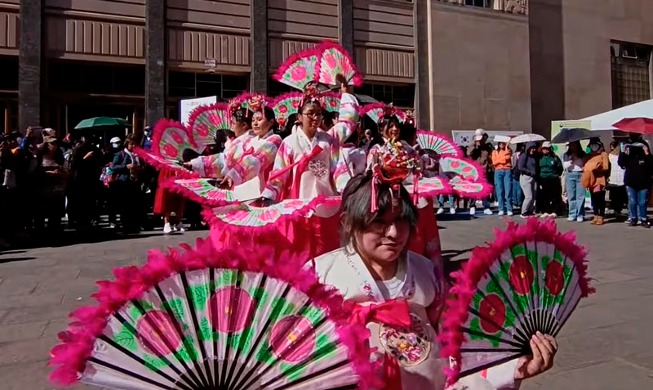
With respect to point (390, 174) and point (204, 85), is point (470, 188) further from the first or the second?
point (204, 85)

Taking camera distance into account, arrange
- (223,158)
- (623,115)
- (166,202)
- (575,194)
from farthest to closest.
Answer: (623,115) < (575,194) < (166,202) < (223,158)

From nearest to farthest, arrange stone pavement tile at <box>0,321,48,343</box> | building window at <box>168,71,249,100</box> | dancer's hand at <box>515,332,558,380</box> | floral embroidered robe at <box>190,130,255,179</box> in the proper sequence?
1. dancer's hand at <box>515,332,558,380</box>
2. stone pavement tile at <box>0,321,48,343</box>
3. floral embroidered robe at <box>190,130,255,179</box>
4. building window at <box>168,71,249,100</box>

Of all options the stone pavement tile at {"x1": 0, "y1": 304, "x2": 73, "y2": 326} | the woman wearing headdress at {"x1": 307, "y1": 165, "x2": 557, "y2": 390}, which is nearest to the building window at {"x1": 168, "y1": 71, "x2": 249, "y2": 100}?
the stone pavement tile at {"x1": 0, "y1": 304, "x2": 73, "y2": 326}

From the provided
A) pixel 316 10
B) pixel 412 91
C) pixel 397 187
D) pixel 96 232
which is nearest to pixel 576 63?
pixel 412 91

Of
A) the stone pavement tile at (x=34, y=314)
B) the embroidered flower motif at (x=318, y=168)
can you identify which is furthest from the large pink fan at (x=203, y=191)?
the stone pavement tile at (x=34, y=314)

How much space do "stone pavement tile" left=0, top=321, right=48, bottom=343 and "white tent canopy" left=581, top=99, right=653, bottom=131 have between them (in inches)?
527

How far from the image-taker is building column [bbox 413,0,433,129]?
20.8 m

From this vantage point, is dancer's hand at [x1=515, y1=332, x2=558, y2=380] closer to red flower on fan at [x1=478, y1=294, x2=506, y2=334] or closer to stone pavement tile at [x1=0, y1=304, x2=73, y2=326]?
red flower on fan at [x1=478, y1=294, x2=506, y2=334]

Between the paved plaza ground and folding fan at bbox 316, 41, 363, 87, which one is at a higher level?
folding fan at bbox 316, 41, 363, 87

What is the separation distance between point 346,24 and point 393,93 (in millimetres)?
3009

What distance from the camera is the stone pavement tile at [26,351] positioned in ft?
13.5

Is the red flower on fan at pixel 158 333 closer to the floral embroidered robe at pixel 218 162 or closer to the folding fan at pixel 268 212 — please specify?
the folding fan at pixel 268 212

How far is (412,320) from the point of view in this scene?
2.13m

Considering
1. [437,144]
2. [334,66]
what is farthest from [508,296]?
[437,144]
